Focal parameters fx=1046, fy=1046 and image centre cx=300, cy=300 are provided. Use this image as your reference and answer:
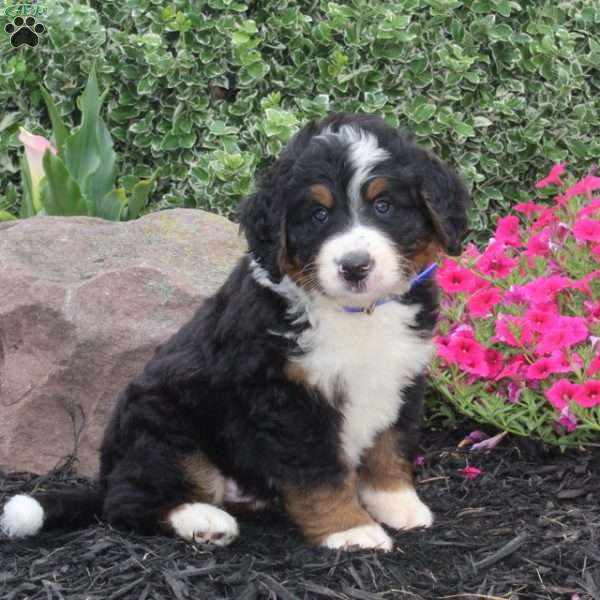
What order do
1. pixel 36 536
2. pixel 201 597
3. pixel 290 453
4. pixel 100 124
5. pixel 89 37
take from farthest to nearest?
pixel 89 37 → pixel 100 124 → pixel 36 536 → pixel 290 453 → pixel 201 597

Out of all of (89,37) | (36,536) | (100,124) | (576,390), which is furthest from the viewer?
(89,37)

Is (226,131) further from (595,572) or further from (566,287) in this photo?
(595,572)

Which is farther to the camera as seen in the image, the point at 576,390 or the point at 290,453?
the point at 576,390

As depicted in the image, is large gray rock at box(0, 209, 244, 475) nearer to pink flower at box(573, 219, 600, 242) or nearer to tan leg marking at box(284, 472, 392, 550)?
tan leg marking at box(284, 472, 392, 550)

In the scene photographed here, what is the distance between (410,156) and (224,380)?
112 cm

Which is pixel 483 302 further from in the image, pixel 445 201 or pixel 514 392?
pixel 445 201

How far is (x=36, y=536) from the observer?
4.24 meters

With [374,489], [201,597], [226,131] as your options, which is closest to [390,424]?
[374,489]

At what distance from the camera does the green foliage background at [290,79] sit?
22.5ft

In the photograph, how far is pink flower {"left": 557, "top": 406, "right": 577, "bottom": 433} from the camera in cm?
468

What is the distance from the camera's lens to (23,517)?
13.5 feet

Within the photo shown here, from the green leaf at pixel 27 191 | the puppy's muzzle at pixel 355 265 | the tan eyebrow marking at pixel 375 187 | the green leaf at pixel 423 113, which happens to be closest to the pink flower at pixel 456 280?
the tan eyebrow marking at pixel 375 187

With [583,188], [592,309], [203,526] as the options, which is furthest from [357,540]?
[583,188]

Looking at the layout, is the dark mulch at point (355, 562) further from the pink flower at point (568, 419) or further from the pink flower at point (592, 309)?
the pink flower at point (592, 309)
